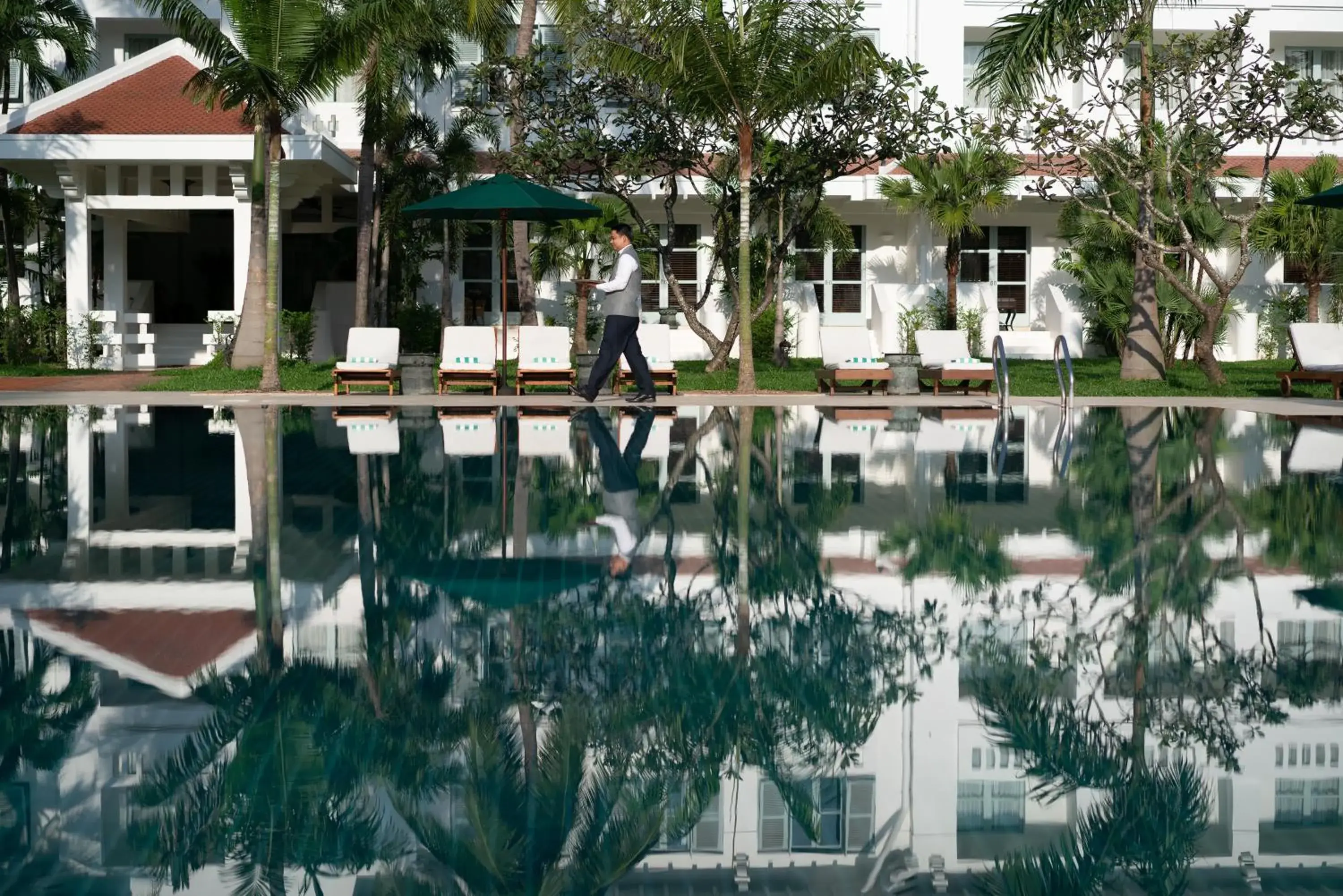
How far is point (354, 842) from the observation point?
3.55m

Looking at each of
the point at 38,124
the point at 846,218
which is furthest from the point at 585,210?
the point at 846,218

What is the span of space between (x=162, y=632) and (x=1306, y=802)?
12.9 ft

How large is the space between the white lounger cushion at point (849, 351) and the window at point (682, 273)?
10940 millimetres

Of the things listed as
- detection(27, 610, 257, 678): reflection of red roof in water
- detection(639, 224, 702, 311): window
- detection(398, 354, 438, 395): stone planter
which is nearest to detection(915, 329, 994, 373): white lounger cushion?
detection(398, 354, 438, 395): stone planter

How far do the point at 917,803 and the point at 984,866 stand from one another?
455mm

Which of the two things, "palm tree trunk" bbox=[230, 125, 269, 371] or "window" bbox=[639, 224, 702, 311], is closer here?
"palm tree trunk" bbox=[230, 125, 269, 371]

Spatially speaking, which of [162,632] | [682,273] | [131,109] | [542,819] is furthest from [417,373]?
[542,819]

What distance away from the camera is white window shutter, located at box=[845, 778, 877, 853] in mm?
3590

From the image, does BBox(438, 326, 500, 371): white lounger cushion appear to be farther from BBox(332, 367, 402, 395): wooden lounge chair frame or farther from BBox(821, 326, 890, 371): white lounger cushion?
BBox(821, 326, 890, 371): white lounger cushion

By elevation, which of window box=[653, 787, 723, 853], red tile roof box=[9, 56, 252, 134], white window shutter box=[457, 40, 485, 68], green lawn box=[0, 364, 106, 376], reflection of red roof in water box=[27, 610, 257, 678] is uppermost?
white window shutter box=[457, 40, 485, 68]

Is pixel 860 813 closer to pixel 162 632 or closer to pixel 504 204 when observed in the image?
pixel 162 632

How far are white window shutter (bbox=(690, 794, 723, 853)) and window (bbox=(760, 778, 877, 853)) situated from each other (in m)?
0.10

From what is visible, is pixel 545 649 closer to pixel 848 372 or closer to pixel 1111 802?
pixel 1111 802

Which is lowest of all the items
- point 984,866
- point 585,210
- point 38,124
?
point 984,866
